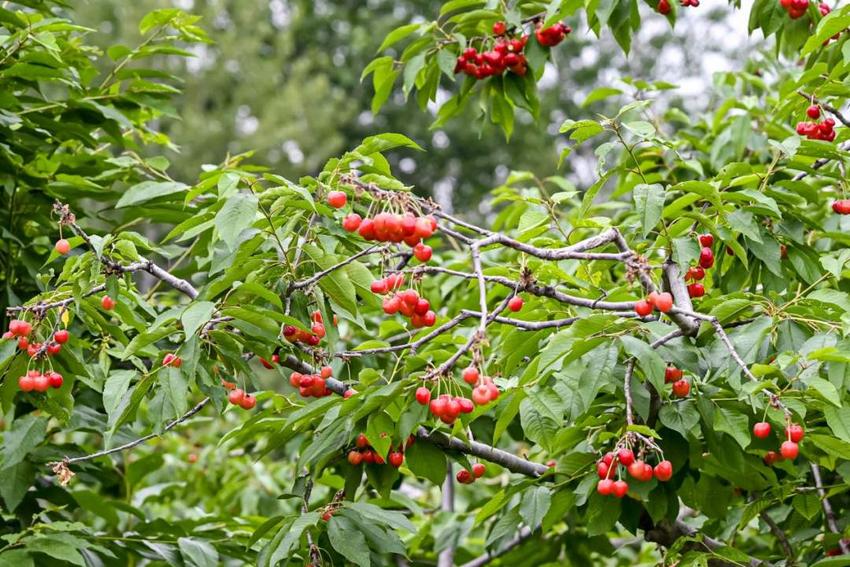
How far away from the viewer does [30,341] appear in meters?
2.65

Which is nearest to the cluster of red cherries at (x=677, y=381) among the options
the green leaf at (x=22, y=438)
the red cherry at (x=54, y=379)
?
the red cherry at (x=54, y=379)

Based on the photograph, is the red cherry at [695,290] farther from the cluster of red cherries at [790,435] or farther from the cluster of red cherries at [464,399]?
the cluster of red cherries at [464,399]

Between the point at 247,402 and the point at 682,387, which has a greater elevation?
the point at 682,387

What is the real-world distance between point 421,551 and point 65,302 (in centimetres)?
234

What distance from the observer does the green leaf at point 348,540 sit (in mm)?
2623

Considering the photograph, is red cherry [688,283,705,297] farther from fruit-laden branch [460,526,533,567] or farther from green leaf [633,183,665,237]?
fruit-laden branch [460,526,533,567]

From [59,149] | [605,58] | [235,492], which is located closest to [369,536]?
[59,149]

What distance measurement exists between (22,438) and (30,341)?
678 millimetres

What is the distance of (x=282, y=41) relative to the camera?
20.6m

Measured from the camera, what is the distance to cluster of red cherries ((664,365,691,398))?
255 cm

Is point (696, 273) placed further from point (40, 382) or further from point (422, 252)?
point (40, 382)

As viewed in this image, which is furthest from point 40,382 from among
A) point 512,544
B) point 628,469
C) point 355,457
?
point 512,544

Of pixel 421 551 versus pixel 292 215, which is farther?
pixel 421 551

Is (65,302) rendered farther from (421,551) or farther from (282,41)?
(282,41)
